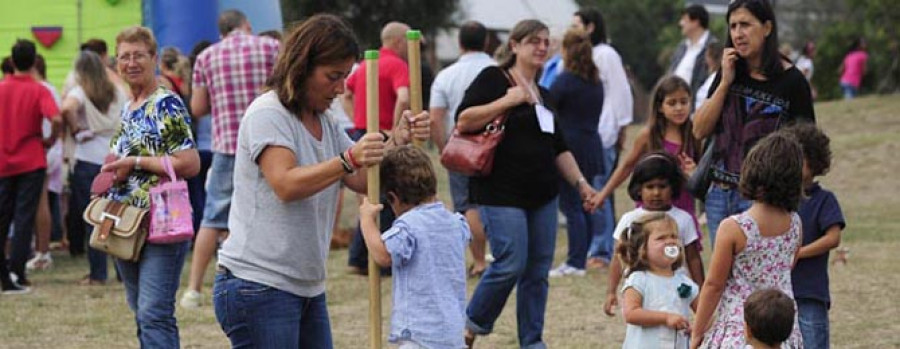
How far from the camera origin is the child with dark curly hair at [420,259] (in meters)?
6.24

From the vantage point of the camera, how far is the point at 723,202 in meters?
6.96

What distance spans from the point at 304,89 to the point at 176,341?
2.11 meters

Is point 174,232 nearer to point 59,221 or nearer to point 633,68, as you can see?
point 59,221

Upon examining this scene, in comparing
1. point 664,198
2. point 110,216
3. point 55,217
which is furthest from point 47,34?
point 664,198

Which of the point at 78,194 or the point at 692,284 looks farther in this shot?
the point at 78,194

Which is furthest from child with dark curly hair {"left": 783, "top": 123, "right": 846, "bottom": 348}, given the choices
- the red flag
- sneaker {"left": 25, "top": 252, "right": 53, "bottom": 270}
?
the red flag

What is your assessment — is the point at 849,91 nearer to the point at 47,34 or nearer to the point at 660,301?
the point at 47,34

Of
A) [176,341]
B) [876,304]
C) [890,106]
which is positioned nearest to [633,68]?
[890,106]

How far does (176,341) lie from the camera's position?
6.76m

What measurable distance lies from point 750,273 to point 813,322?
34.6 inches

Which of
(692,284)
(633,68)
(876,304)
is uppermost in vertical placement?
(692,284)

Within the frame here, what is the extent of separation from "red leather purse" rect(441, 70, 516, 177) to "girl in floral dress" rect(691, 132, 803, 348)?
7.22 feet

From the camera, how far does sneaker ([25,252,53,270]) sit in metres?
12.9

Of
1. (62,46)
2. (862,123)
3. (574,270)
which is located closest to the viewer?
(574,270)
